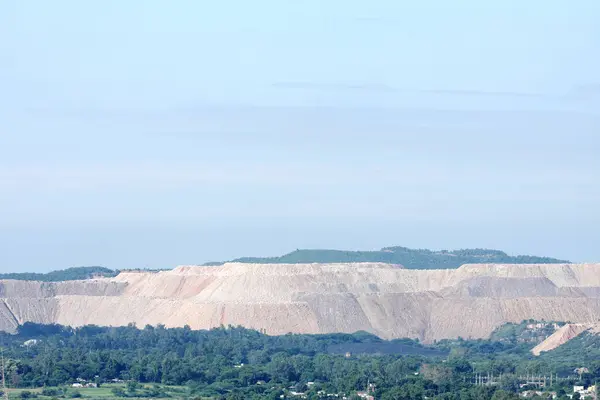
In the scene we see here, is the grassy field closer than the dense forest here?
Yes

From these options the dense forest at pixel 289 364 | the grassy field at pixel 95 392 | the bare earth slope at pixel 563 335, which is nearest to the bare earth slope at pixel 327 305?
the dense forest at pixel 289 364

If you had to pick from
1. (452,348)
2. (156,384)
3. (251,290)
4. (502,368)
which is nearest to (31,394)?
(156,384)

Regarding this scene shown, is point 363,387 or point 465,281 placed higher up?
point 465,281

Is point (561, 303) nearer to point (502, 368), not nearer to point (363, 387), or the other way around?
point (502, 368)

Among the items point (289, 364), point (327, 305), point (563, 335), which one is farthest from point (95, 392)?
point (327, 305)

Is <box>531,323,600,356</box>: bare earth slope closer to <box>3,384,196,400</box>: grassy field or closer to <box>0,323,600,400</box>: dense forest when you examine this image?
<box>0,323,600,400</box>: dense forest

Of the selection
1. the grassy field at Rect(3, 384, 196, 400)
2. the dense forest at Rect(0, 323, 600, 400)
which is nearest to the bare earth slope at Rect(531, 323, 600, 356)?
the dense forest at Rect(0, 323, 600, 400)

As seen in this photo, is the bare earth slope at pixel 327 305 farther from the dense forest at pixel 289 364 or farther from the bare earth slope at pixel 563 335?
the bare earth slope at pixel 563 335
